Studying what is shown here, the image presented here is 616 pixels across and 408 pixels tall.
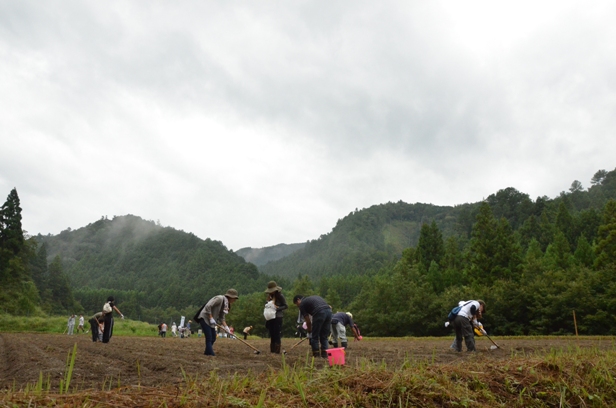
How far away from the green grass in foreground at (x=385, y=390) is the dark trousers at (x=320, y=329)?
4904 millimetres

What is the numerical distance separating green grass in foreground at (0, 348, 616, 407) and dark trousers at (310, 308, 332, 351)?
16.1ft

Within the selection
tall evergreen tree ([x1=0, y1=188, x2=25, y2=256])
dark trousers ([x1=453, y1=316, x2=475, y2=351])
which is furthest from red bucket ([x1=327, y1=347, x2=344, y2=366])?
tall evergreen tree ([x1=0, y1=188, x2=25, y2=256])

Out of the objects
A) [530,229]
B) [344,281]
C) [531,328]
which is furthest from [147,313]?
[531,328]

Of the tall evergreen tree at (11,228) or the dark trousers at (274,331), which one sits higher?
the tall evergreen tree at (11,228)

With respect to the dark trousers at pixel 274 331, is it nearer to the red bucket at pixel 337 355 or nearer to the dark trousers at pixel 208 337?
the dark trousers at pixel 208 337

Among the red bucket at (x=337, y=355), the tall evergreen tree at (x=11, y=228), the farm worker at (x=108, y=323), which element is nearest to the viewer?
the red bucket at (x=337, y=355)

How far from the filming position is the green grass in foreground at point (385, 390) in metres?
3.63

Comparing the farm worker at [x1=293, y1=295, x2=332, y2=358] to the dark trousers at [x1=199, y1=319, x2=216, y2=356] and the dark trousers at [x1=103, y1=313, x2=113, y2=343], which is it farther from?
the dark trousers at [x1=103, y1=313, x2=113, y2=343]

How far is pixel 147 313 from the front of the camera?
139500mm

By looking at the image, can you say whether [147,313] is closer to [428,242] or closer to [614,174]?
[428,242]

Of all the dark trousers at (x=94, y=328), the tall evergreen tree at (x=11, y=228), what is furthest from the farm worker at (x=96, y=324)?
the tall evergreen tree at (x=11, y=228)

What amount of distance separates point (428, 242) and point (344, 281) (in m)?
32.5

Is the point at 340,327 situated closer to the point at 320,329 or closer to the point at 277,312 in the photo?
the point at 277,312

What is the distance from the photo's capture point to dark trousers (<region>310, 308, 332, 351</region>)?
34.0ft
